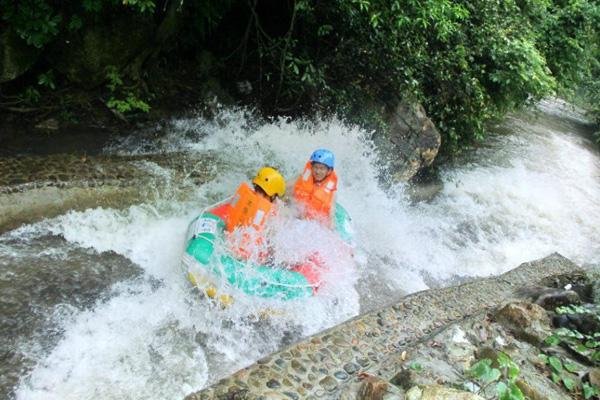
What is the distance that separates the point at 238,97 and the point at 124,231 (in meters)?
3.30

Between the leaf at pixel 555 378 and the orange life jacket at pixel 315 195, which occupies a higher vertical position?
the leaf at pixel 555 378

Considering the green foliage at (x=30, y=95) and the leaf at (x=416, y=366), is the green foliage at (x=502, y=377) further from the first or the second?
the green foliage at (x=30, y=95)

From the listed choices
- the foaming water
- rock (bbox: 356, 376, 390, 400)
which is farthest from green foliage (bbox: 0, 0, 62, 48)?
rock (bbox: 356, 376, 390, 400)

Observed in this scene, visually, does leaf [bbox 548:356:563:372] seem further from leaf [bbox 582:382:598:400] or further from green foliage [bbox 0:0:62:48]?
green foliage [bbox 0:0:62:48]

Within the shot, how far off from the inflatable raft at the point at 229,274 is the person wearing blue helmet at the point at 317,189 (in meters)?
0.96

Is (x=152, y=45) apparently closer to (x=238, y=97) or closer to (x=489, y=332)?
(x=238, y=97)

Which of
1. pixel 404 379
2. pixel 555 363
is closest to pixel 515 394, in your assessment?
pixel 404 379

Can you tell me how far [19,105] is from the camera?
593 centimetres

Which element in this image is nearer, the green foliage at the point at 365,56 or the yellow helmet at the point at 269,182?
the yellow helmet at the point at 269,182

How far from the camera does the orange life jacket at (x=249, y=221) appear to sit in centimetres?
487

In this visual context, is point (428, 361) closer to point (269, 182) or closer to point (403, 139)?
point (269, 182)

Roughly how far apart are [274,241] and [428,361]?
2248mm

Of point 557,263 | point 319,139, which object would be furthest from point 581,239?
point 319,139

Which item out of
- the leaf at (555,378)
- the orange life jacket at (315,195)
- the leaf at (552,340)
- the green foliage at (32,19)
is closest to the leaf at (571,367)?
the leaf at (555,378)
